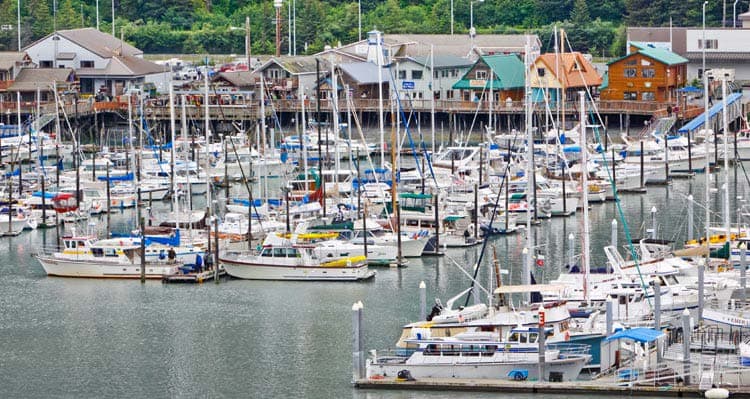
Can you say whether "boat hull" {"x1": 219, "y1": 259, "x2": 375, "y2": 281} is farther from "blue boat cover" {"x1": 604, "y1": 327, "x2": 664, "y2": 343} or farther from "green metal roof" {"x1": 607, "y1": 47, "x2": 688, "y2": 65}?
"green metal roof" {"x1": 607, "y1": 47, "x2": 688, "y2": 65}

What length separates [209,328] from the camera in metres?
46.3

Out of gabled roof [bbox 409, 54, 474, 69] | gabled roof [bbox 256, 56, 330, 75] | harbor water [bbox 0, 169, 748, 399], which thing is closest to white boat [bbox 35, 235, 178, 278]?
harbor water [bbox 0, 169, 748, 399]

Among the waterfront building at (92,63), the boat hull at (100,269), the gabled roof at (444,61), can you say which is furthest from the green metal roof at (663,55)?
the boat hull at (100,269)

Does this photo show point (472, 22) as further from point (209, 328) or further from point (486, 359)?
point (486, 359)

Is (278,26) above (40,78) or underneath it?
above

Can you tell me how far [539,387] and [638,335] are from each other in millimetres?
2428

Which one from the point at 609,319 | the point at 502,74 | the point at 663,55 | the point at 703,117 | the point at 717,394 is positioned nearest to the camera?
the point at 717,394

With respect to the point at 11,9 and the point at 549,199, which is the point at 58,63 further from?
the point at 549,199

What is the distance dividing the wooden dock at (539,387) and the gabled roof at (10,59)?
2379 inches

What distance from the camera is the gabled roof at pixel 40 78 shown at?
94125 mm

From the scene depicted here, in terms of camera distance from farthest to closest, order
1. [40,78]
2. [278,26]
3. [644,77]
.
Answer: [278,26] < [40,78] < [644,77]

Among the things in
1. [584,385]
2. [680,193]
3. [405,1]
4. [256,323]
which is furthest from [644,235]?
[405,1]

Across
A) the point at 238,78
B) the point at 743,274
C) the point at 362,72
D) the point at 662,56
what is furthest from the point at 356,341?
the point at 238,78

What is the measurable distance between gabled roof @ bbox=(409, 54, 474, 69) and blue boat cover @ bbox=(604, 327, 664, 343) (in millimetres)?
53628
